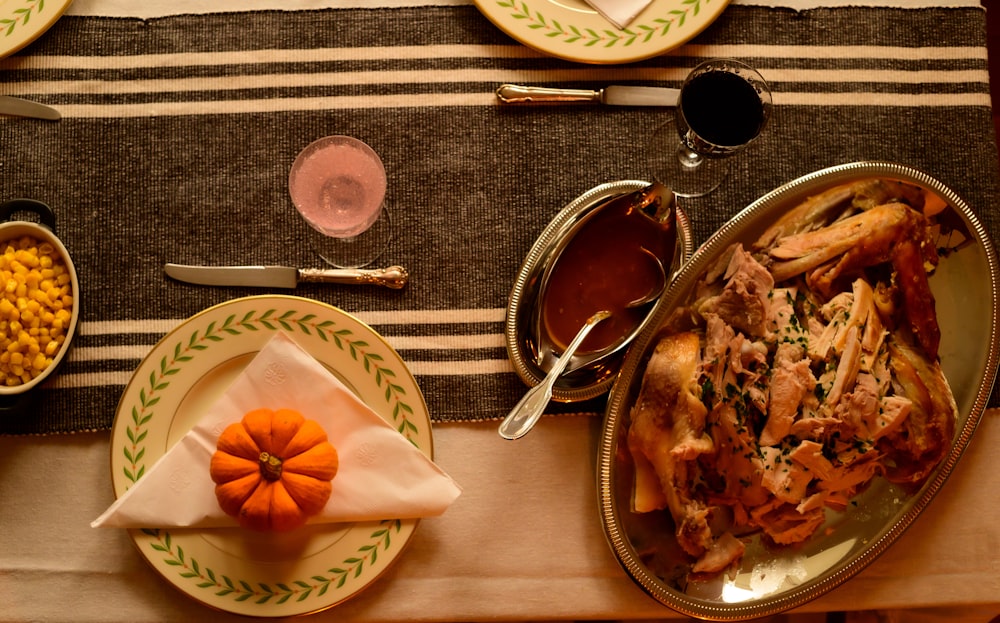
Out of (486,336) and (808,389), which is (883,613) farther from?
(486,336)

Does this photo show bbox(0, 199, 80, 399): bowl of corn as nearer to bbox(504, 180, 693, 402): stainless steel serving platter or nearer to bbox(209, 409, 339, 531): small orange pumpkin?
bbox(209, 409, 339, 531): small orange pumpkin

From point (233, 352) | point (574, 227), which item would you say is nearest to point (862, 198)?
point (574, 227)

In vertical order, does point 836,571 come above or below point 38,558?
below

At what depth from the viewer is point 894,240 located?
4.29 feet

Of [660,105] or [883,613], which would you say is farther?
[883,613]

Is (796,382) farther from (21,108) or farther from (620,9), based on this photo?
(21,108)

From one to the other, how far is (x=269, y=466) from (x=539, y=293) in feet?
1.81

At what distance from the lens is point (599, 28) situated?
1.47m

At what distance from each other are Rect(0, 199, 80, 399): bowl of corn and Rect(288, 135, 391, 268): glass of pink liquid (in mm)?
433

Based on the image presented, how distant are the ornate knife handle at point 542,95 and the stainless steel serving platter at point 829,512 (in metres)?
0.39

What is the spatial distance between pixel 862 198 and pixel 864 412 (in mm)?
385

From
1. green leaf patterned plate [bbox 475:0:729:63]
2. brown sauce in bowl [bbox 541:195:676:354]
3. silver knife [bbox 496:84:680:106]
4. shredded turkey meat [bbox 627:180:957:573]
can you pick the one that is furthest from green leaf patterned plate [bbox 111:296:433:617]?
green leaf patterned plate [bbox 475:0:729:63]

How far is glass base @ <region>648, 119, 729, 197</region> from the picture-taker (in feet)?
4.86

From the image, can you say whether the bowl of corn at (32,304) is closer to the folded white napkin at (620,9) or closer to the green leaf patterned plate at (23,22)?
the green leaf patterned plate at (23,22)
